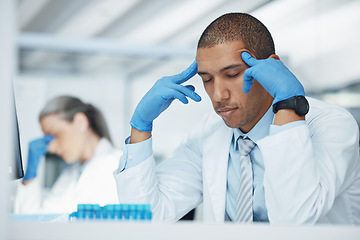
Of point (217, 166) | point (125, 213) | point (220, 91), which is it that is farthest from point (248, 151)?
point (125, 213)

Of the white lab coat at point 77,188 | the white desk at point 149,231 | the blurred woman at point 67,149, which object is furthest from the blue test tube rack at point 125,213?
the blurred woman at point 67,149

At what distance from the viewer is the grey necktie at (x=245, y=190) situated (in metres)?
1.41

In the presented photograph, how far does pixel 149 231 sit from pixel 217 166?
91 centimetres

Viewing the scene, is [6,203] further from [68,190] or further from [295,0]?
[295,0]

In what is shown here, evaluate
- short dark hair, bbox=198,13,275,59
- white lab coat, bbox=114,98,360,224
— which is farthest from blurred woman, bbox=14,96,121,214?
short dark hair, bbox=198,13,275,59

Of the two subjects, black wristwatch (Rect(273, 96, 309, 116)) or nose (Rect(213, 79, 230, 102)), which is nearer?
black wristwatch (Rect(273, 96, 309, 116))

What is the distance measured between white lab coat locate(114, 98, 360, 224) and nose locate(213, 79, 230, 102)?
0.24 m

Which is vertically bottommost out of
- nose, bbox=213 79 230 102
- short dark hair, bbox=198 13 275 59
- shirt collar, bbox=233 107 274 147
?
shirt collar, bbox=233 107 274 147

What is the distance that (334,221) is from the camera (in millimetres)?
1415

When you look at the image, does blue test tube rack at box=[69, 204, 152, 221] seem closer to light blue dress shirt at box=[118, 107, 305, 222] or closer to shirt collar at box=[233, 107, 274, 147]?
light blue dress shirt at box=[118, 107, 305, 222]

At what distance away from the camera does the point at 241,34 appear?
146cm

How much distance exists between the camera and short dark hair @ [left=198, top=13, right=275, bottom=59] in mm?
1447

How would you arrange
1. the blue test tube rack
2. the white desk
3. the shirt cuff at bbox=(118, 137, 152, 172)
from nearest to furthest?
the white desk → the blue test tube rack → the shirt cuff at bbox=(118, 137, 152, 172)

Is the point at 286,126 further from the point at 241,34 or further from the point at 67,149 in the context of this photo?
the point at 67,149
